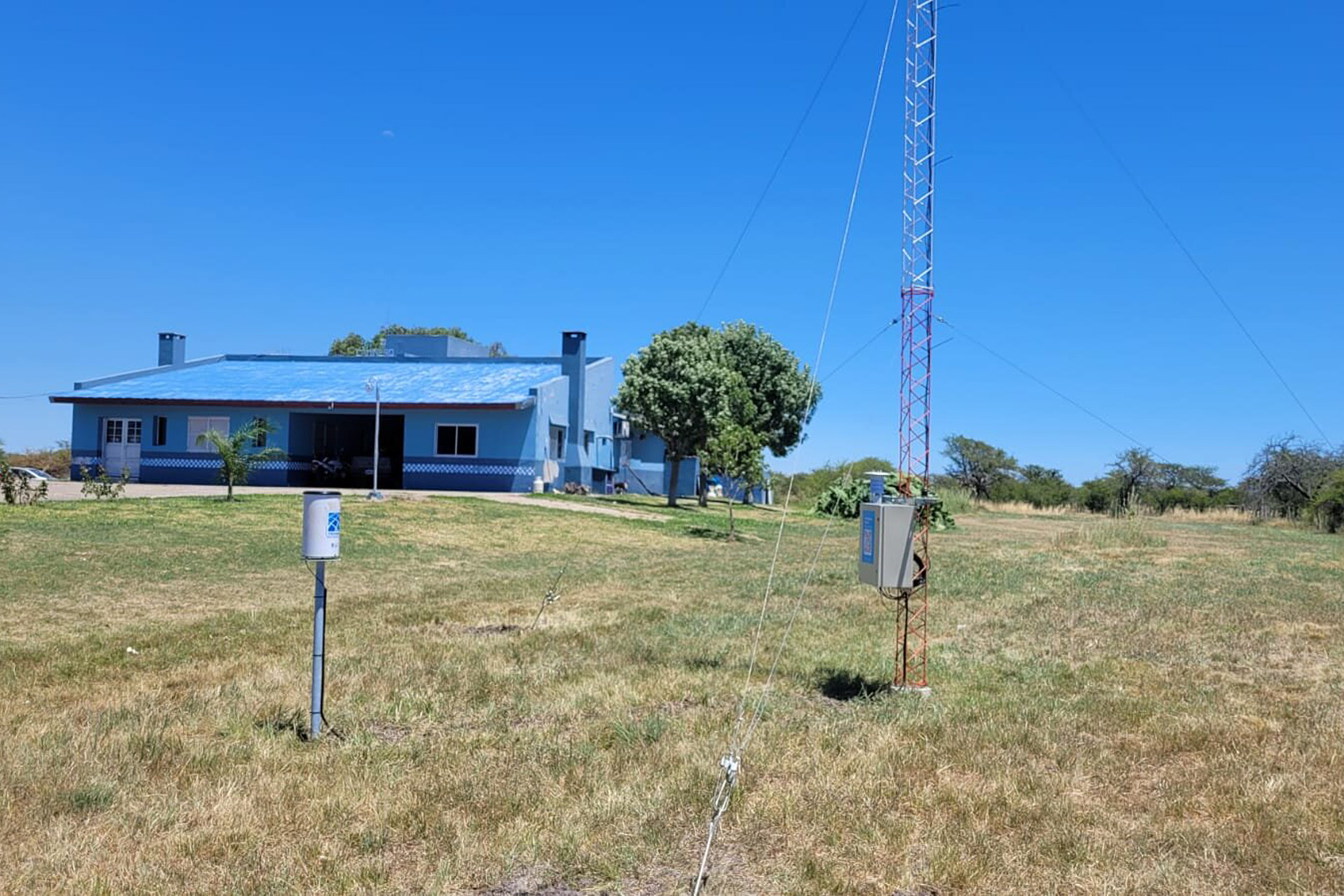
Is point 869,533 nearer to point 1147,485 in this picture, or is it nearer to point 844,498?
point 844,498

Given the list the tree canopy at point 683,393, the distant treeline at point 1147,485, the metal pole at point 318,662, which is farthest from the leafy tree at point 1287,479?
the metal pole at point 318,662

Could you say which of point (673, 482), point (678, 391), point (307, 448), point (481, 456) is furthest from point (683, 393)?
point (307, 448)

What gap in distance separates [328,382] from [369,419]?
2206 mm

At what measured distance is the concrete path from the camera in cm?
2881

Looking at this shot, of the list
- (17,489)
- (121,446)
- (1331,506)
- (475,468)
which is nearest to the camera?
(17,489)

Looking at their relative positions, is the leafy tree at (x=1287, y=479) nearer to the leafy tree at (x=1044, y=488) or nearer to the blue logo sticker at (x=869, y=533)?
the leafy tree at (x=1044, y=488)

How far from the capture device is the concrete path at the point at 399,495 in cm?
2881

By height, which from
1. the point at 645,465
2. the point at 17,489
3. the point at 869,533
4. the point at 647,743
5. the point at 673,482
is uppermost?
the point at 645,465

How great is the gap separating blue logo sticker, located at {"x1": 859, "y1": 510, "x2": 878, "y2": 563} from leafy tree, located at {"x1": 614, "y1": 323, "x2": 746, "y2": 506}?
3071cm

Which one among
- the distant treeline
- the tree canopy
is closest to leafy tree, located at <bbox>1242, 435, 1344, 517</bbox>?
the distant treeline

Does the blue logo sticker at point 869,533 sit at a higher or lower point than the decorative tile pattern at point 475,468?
lower

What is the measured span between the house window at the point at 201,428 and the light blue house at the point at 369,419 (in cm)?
5

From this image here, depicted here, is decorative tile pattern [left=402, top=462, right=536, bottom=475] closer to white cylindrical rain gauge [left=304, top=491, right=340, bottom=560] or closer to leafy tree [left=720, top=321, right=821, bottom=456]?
→ leafy tree [left=720, top=321, right=821, bottom=456]

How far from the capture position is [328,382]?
39.6 m
